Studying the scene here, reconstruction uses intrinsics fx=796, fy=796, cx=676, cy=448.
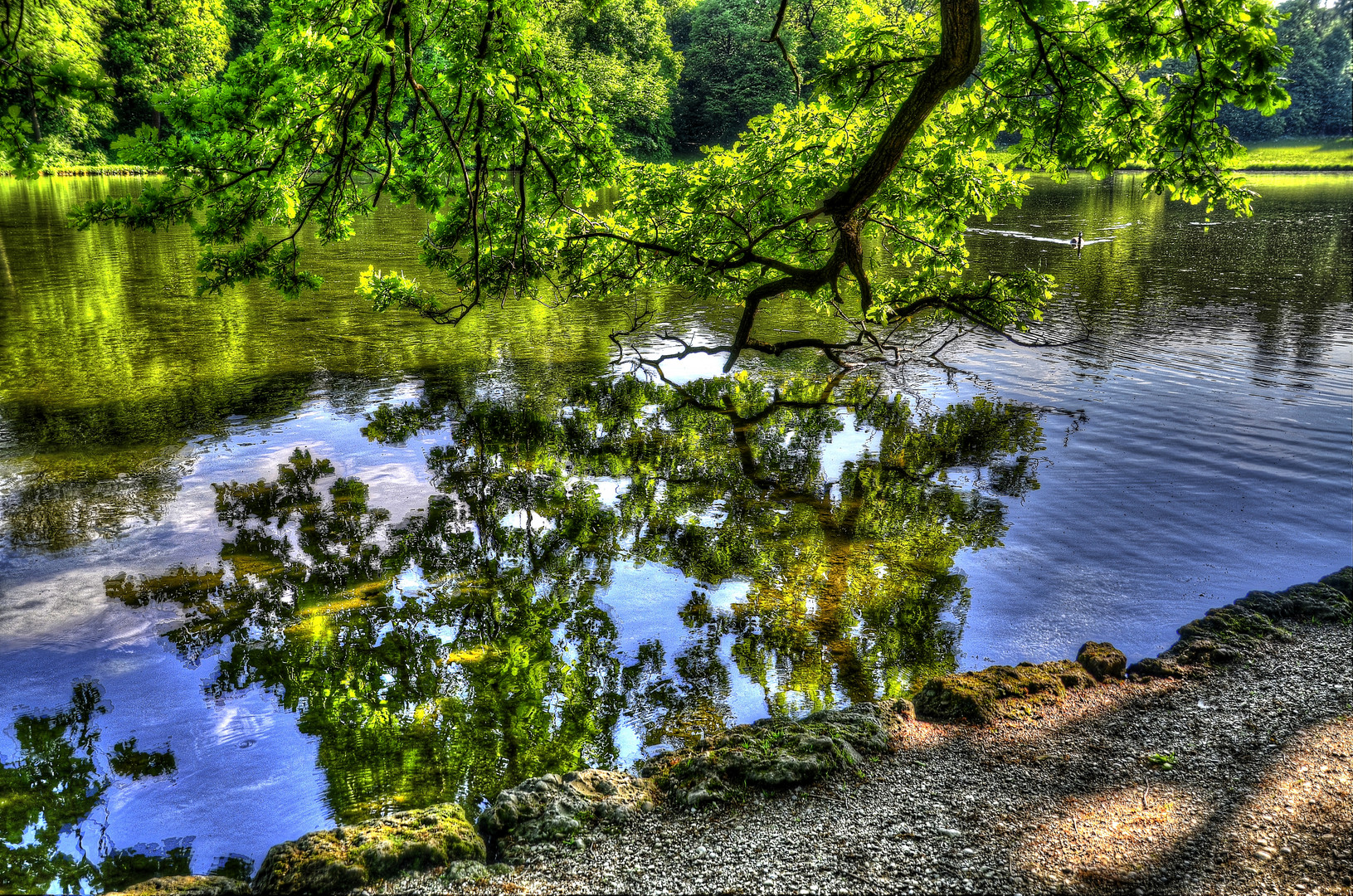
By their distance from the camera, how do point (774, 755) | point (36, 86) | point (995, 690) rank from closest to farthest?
point (36, 86), point (774, 755), point (995, 690)

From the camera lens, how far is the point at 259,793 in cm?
522

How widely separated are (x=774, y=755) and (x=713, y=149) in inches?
334

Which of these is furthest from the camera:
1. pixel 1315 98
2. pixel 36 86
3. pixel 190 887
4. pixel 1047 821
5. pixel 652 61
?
pixel 1315 98

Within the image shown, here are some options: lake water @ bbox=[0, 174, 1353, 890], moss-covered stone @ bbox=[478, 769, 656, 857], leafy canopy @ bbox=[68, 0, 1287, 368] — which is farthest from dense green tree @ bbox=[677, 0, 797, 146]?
moss-covered stone @ bbox=[478, 769, 656, 857]

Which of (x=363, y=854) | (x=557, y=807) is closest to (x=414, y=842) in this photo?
(x=363, y=854)

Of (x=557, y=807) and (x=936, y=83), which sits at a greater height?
(x=936, y=83)

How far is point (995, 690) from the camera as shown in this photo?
563cm

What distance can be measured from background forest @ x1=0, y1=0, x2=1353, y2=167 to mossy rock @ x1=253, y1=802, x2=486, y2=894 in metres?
36.8

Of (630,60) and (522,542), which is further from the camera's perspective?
(630,60)

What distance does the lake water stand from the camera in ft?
18.4

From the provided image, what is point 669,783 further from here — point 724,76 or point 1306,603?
point 724,76

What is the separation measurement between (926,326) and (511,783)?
16.5 meters

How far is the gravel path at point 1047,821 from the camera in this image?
3.92 m

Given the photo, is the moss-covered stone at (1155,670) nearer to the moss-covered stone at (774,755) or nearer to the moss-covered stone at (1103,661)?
the moss-covered stone at (1103,661)
